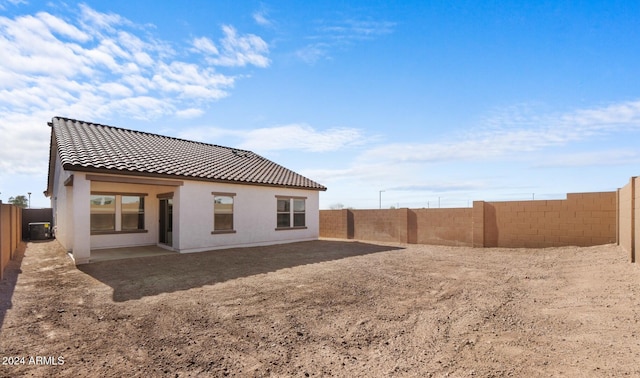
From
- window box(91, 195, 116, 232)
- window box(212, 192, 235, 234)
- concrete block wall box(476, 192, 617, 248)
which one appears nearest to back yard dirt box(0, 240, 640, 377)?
concrete block wall box(476, 192, 617, 248)

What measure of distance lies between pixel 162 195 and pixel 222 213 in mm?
2902

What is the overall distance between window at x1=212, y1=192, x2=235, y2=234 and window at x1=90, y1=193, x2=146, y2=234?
12.0 feet

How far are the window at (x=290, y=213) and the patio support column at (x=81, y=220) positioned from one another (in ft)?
26.3

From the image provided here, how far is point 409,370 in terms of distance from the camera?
3.86 meters

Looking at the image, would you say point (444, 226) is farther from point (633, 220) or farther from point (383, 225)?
point (633, 220)

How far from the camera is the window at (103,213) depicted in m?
13.5

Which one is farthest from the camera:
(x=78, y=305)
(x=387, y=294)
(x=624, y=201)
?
(x=624, y=201)

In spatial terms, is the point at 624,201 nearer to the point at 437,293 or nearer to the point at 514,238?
the point at 514,238

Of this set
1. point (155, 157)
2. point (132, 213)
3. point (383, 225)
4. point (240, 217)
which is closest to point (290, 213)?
point (240, 217)

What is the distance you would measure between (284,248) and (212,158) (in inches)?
240

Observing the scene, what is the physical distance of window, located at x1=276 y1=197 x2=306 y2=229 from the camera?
16.6 metres

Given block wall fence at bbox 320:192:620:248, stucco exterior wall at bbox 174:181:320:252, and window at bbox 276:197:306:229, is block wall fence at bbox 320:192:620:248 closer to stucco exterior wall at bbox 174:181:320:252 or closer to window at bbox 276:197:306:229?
window at bbox 276:197:306:229

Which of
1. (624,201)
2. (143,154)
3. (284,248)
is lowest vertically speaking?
(284,248)

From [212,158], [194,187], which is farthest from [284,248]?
[212,158]
